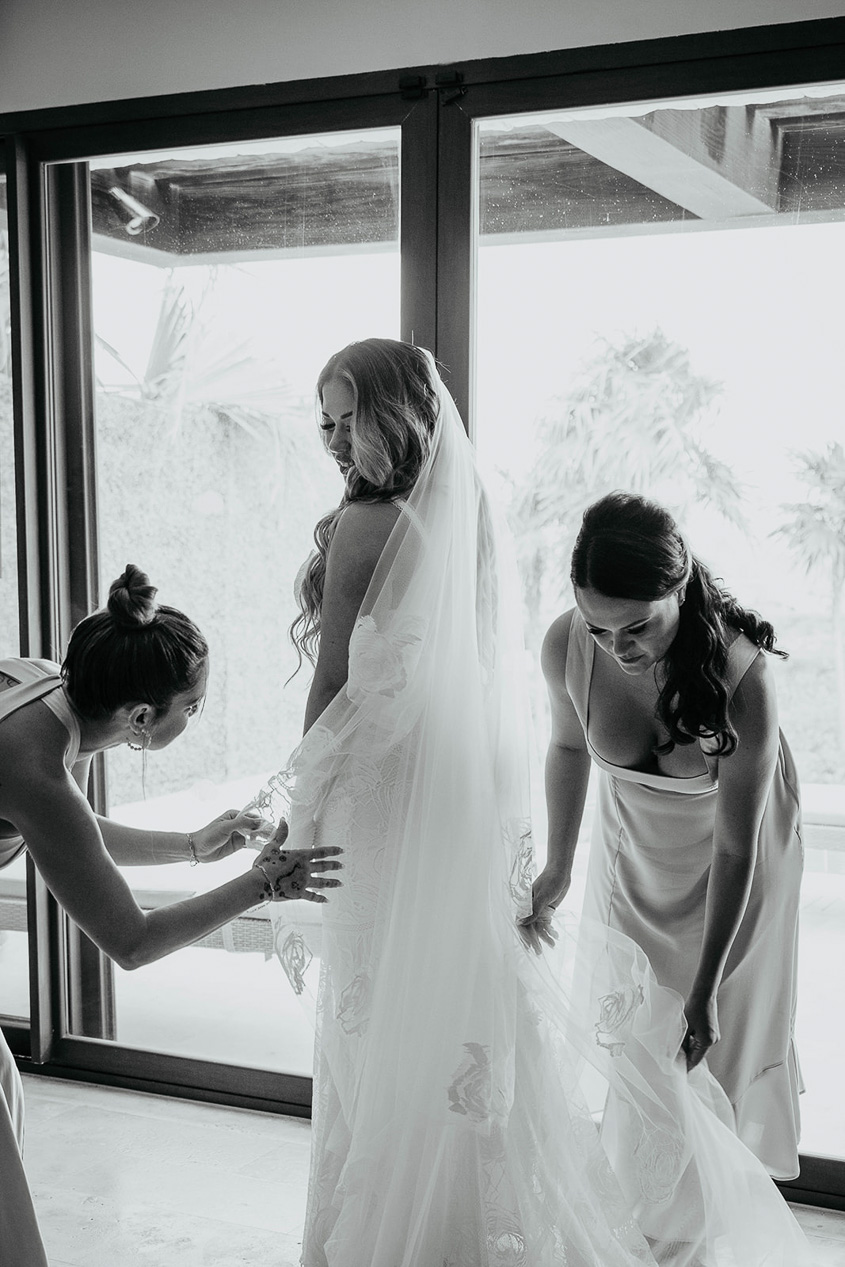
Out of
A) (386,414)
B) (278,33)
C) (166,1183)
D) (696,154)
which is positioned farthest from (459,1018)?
(278,33)

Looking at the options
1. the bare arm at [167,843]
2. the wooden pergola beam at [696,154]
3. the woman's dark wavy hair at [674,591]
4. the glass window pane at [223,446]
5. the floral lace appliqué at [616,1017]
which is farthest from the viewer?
the glass window pane at [223,446]

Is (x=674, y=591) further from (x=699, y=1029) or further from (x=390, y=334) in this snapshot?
(x=390, y=334)

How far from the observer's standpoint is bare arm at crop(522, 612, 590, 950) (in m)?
2.08

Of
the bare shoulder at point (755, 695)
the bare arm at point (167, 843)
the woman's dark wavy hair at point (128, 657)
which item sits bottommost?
the bare arm at point (167, 843)

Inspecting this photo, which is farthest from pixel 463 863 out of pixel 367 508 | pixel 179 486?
pixel 179 486

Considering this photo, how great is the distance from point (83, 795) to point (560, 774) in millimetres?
843

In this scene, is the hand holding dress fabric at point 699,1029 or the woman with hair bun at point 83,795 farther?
the hand holding dress fabric at point 699,1029

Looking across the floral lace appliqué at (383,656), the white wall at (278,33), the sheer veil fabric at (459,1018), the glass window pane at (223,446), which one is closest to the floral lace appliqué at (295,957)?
the sheer veil fabric at (459,1018)

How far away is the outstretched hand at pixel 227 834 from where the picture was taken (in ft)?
6.53

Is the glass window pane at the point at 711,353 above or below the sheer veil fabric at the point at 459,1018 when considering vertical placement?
above

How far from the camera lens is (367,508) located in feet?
6.58

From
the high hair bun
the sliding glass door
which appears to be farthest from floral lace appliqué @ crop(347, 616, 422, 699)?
the sliding glass door

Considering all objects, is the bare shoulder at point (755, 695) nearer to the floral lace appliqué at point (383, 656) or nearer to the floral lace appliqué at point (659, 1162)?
the floral lace appliqué at point (383, 656)

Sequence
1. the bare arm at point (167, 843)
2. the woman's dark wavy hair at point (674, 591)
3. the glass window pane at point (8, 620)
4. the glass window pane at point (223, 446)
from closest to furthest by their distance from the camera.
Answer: the woman's dark wavy hair at point (674, 591) < the bare arm at point (167, 843) < the glass window pane at point (223, 446) < the glass window pane at point (8, 620)
